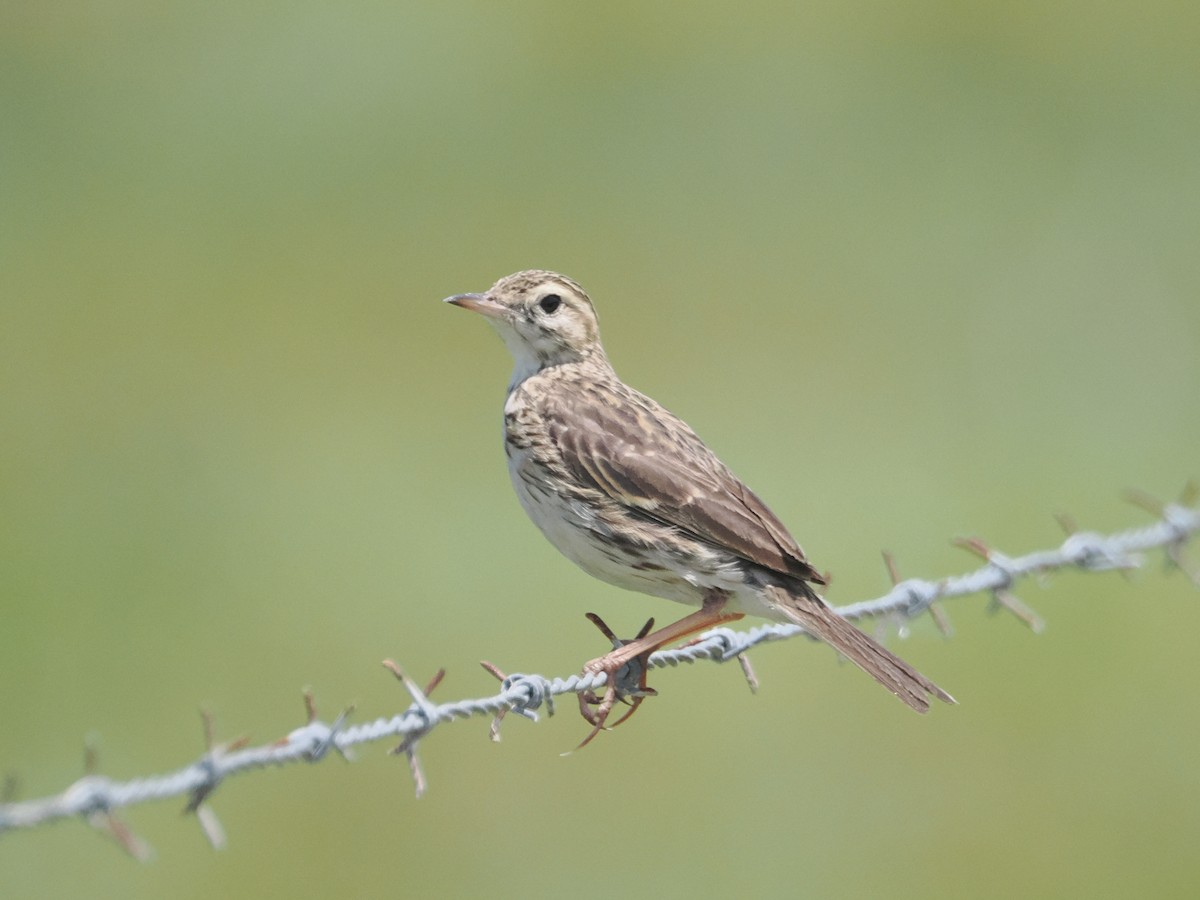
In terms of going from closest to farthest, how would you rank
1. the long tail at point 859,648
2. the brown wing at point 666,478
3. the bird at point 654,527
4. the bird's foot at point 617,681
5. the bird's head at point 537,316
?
1. the long tail at point 859,648
2. the bird's foot at point 617,681
3. the bird at point 654,527
4. the brown wing at point 666,478
5. the bird's head at point 537,316

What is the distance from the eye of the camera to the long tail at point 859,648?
6.48 meters

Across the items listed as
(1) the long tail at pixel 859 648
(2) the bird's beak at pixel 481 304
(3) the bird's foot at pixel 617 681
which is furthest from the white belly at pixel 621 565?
(2) the bird's beak at pixel 481 304

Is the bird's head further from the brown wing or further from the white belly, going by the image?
the white belly

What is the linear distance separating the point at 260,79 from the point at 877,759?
16.0m

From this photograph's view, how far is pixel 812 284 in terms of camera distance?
21.8 metres

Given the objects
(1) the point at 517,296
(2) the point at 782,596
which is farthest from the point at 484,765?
(2) the point at 782,596

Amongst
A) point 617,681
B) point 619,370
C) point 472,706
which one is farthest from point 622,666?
point 619,370

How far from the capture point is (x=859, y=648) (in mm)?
6711

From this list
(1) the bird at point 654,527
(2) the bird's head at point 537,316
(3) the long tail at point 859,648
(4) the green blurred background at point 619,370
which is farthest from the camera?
(4) the green blurred background at point 619,370

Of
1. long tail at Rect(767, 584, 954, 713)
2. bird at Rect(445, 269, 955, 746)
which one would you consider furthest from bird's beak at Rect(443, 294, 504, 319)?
long tail at Rect(767, 584, 954, 713)

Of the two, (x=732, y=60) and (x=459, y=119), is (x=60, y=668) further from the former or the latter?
(x=732, y=60)

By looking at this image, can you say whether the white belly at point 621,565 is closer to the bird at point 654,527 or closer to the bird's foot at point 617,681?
the bird at point 654,527

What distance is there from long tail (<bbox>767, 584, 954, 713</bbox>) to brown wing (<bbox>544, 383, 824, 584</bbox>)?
4.2 inches

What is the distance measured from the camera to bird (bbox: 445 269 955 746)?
687 centimetres
